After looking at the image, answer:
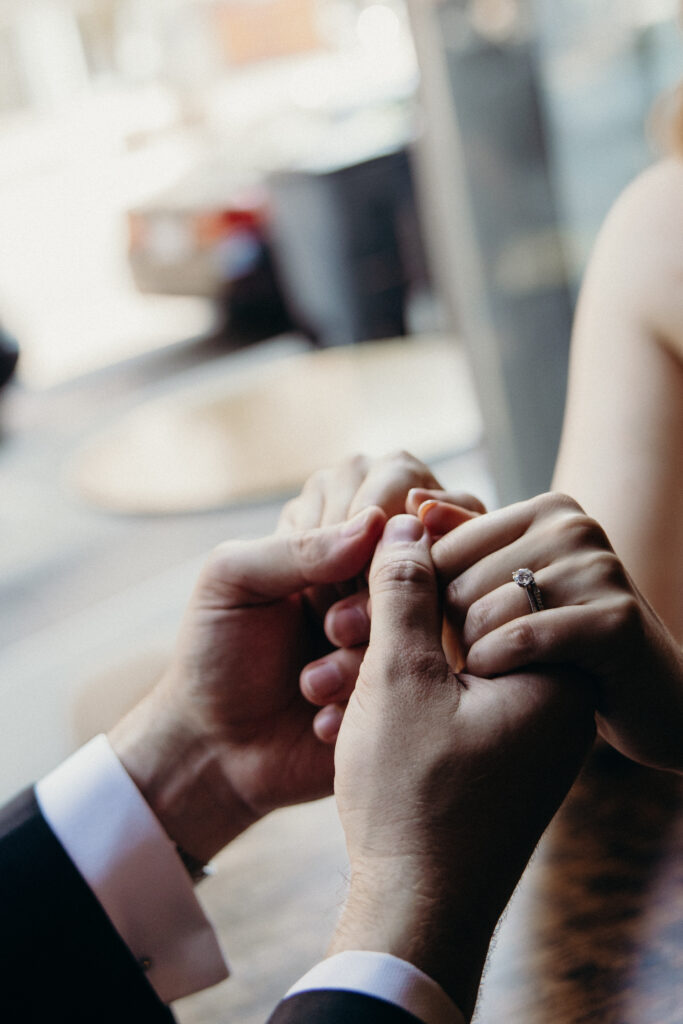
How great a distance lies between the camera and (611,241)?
1.21 metres

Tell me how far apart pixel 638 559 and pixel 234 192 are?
6.09 metres

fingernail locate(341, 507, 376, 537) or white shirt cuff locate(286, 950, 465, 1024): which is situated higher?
fingernail locate(341, 507, 376, 537)

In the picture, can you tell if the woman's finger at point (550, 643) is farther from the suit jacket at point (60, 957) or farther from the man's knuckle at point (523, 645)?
the suit jacket at point (60, 957)

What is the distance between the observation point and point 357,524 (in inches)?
33.5

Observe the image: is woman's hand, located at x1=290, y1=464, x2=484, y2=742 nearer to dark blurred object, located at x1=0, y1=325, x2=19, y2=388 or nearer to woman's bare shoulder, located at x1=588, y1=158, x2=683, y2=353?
woman's bare shoulder, located at x1=588, y1=158, x2=683, y2=353

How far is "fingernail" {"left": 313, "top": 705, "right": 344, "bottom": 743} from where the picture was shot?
0.91m

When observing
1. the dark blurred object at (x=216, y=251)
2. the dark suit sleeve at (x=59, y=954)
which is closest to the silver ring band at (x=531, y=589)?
the dark suit sleeve at (x=59, y=954)

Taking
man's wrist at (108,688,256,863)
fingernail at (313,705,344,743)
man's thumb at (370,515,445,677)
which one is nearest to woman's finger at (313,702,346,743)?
fingernail at (313,705,344,743)

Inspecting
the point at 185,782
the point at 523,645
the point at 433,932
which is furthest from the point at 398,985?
the point at 185,782

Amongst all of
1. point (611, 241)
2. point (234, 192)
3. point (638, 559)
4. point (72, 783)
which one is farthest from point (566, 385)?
point (234, 192)

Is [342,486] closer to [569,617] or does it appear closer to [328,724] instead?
[328,724]

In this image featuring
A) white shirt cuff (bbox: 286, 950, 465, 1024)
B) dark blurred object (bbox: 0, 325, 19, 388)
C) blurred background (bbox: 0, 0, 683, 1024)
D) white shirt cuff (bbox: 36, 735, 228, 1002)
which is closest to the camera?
white shirt cuff (bbox: 286, 950, 465, 1024)

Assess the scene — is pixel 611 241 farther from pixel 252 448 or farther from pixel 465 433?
pixel 252 448

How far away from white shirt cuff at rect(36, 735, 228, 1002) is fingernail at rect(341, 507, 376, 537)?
13.0 inches
